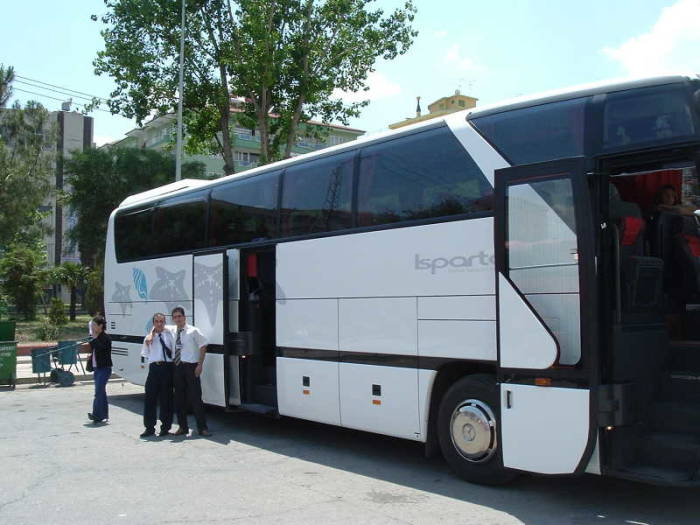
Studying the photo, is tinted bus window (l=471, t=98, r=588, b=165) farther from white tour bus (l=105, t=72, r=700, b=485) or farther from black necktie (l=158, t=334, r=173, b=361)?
black necktie (l=158, t=334, r=173, b=361)

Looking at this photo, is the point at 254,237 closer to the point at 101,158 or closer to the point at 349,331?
the point at 349,331

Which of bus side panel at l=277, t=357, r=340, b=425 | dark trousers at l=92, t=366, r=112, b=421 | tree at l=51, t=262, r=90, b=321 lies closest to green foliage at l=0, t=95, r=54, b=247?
tree at l=51, t=262, r=90, b=321

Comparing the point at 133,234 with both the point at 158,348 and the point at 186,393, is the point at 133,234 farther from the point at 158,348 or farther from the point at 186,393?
the point at 186,393

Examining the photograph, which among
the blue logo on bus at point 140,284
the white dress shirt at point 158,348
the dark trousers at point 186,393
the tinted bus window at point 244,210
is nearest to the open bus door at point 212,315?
the tinted bus window at point 244,210

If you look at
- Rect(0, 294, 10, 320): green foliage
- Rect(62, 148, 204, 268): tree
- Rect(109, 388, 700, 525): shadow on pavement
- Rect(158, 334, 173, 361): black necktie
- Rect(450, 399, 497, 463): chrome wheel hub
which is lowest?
Rect(109, 388, 700, 525): shadow on pavement

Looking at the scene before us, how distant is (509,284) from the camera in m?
6.35

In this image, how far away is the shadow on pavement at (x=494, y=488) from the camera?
19.7 feet

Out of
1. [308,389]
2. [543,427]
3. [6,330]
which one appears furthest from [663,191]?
[6,330]

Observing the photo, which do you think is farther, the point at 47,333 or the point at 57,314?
the point at 57,314

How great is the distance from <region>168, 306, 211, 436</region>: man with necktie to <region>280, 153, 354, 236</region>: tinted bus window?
2.13m

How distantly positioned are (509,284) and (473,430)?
60.5 inches

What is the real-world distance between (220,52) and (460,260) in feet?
78.1

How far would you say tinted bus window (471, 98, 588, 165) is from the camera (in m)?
6.19

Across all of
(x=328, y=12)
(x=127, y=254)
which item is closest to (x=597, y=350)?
(x=127, y=254)
